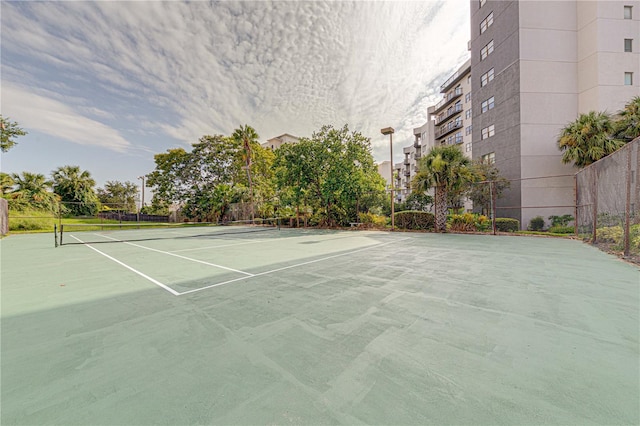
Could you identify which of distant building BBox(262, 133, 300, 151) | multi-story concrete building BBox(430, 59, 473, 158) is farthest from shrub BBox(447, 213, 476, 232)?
distant building BBox(262, 133, 300, 151)

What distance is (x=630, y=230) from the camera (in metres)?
6.25

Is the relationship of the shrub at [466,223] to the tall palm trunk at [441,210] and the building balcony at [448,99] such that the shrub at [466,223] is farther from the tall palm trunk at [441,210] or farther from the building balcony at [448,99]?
the building balcony at [448,99]

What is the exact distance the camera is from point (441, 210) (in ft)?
47.4

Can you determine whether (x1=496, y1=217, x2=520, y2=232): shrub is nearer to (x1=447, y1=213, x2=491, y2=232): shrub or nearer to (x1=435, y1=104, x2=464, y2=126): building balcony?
(x1=447, y1=213, x2=491, y2=232): shrub

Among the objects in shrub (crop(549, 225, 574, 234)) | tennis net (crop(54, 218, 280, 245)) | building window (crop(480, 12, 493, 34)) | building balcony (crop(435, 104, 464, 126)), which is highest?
building window (crop(480, 12, 493, 34))

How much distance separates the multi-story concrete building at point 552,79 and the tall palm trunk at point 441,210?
26.2ft

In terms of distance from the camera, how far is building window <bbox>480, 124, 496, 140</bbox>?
21234 millimetres

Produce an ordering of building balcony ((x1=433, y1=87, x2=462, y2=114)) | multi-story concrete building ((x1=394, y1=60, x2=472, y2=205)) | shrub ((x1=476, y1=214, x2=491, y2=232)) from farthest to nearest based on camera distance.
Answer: building balcony ((x1=433, y1=87, x2=462, y2=114)) → multi-story concrete building ((x1=394, y1=60, x2=472, y2=205)) → shrub ((x1=476, y1=214, x2=491, y2=232))

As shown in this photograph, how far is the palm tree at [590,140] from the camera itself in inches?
578

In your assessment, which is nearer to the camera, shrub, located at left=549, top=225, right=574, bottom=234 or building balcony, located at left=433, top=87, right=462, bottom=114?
shrub, located at left=549, top=225, right=574, bottom=234

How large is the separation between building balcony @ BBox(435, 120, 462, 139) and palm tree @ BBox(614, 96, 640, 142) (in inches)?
645

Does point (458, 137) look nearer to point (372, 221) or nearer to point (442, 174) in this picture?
point (442, 174)

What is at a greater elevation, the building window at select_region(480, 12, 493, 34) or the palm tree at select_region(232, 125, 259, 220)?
the building window at select_region(480, 12, 493, 34)

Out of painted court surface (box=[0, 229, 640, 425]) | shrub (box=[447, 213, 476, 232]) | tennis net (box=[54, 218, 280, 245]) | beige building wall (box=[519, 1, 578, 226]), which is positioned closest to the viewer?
painted court surface (box=[0, 229, 640, 425])
